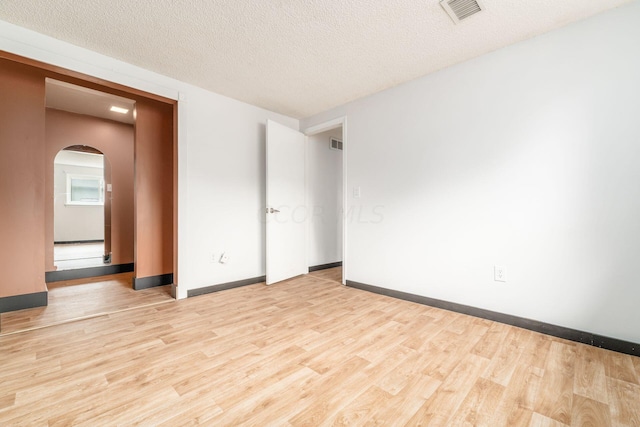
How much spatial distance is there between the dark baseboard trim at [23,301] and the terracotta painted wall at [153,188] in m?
0.83

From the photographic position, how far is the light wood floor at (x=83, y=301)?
230 cm

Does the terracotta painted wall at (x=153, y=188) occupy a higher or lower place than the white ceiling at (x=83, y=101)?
lower

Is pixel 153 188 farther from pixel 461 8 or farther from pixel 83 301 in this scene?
pixel 461 8

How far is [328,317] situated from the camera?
2436mm

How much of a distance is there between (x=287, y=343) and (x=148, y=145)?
314cm

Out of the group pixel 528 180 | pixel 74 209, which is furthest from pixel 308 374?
pixel 74 209

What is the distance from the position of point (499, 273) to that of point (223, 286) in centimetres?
298

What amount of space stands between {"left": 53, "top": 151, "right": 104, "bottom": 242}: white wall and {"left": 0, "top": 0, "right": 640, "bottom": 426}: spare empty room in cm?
109

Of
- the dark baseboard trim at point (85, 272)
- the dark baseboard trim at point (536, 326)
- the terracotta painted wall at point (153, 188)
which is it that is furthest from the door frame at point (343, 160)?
the dark baseboard trim at point (85, 272)

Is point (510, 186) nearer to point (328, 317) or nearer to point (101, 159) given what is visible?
point (328, 317)

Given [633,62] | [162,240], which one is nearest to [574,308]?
[633,62]

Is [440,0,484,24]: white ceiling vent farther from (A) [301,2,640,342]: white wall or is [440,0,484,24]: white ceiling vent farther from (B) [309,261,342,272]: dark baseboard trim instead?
(B) [309,261,342,272]: dark baseboard trim

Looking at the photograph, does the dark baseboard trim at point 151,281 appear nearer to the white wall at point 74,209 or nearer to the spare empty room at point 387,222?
the spare empty room at point 387,222

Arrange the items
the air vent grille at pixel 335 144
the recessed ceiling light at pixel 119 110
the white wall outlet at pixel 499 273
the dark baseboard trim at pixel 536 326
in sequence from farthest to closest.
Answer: the air vent grille at pixel 335 144 → the recessed ceiling light at pixel 119 110 → the white wall outlet at pixel 499 273 → the dark baseboard trim at pixel 536 326
